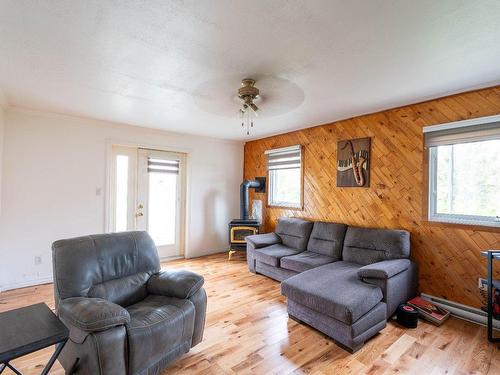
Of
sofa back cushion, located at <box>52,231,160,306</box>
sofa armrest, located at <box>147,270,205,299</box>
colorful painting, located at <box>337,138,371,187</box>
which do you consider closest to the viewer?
sofa back cushion, located at <box>52,231,160,306</box>

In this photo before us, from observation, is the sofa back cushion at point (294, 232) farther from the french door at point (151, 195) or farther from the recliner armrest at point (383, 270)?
the french door at point (151, 195)

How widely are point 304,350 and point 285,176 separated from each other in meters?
3.15

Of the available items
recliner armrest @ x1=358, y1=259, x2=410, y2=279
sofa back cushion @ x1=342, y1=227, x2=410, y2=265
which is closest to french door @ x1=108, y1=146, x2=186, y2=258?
sofa back cushion @ x1=342, y1=227, x2=410, y2=265

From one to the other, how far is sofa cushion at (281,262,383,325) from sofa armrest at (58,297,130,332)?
1.56 meters

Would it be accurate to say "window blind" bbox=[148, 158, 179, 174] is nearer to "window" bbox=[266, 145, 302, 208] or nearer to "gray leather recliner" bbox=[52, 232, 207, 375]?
"window" bbox=[266, 145, 302, 208]

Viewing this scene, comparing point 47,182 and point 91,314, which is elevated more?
point 47,182

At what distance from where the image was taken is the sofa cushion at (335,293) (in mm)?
2109

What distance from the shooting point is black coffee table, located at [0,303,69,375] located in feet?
3.72

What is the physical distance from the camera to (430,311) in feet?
8.55

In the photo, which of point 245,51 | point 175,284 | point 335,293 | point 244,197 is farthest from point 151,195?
point 335,293

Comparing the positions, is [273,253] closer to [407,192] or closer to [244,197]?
[244,197]

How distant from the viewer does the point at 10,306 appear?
283 centimetres

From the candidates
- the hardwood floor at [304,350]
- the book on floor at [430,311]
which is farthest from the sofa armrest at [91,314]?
Answer: the book on floor at [430,311]

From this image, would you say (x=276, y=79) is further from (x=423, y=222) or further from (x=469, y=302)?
(x=469, y=302)
